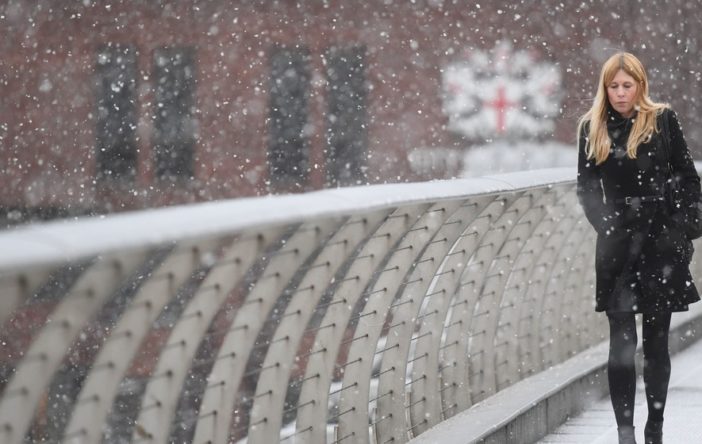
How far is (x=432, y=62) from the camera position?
28938mm

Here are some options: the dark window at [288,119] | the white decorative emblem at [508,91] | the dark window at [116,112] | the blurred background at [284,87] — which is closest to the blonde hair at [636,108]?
the blurred background at [284,87]

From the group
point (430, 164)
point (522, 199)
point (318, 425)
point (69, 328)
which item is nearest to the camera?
point (69, 328)

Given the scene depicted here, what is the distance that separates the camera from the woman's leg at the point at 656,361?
535 centimetres

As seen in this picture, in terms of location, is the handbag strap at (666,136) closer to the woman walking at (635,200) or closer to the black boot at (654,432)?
the woman walking at (635,200)

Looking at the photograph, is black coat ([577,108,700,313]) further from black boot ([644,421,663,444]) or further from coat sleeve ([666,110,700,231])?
black boot ([644,421,663,444])

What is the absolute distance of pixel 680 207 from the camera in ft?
17.1

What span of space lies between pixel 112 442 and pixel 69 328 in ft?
83.6

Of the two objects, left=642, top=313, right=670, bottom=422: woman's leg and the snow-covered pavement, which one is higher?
left=642, top=313, right=670, bottom=422: woman's leg

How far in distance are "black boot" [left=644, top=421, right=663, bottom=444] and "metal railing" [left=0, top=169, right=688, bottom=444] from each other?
81cm

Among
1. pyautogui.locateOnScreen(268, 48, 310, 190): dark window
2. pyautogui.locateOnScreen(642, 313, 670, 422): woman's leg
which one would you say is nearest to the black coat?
pyautogui.locateOnScreen(642, 313, 670, 422): woman's leg

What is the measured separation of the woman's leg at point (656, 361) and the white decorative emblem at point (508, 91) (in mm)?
22723

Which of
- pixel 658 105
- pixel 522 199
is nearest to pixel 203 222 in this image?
pixel 658 105

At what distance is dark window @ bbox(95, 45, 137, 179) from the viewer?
28.1 m

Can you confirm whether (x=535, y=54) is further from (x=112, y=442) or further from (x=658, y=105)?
(x=658, y=105)
